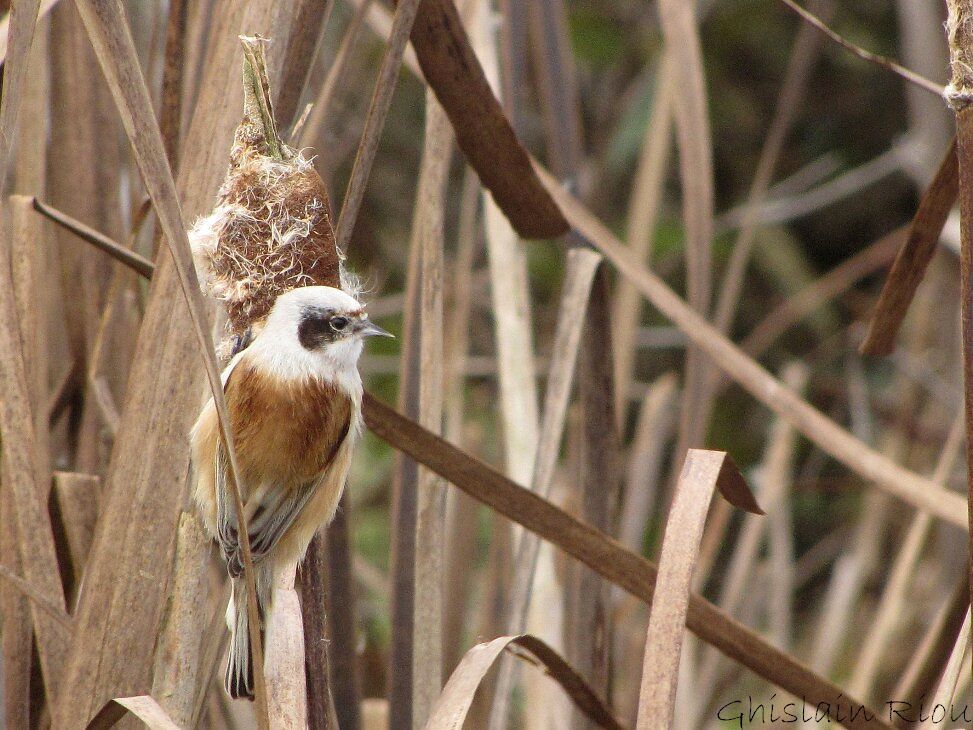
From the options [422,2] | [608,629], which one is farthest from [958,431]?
[422,2]

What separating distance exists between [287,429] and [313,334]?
146mm

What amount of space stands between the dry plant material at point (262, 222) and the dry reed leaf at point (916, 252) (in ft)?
2.66

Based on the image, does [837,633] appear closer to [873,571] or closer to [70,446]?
[873,571]

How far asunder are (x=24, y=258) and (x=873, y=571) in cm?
338

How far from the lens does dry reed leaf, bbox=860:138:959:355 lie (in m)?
1.42

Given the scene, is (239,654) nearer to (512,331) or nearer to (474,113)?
(474,113)

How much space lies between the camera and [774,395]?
1850mm

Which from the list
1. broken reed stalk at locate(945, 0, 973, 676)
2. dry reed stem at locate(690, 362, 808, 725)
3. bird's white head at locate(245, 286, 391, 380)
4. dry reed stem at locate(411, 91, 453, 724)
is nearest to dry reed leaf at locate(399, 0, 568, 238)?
dry reed stem at locate(411, 91, 453, 724)

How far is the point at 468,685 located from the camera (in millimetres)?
1086

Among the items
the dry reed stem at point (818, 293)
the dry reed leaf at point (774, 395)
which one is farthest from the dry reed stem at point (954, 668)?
the dry reed stem at point (818, 293)

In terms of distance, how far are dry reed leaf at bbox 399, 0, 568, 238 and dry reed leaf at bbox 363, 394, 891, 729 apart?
41 centimetres

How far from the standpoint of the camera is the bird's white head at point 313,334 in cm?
136

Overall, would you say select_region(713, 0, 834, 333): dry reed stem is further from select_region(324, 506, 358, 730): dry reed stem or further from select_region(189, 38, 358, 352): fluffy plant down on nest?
select_region(189, 38, 358, 352): fluffy plant down on nest

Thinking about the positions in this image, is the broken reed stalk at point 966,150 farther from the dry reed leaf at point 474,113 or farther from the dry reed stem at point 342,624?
the dry reed stem at point 342,624
